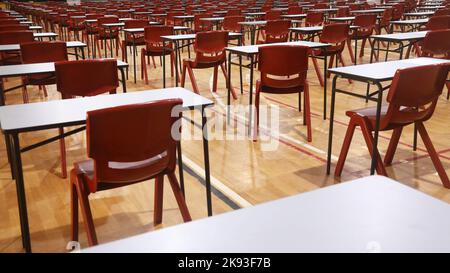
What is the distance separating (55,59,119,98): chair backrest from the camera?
3248 millimetres

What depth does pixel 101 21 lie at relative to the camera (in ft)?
27.4

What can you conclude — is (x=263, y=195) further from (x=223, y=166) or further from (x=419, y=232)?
(x=419, y=232)

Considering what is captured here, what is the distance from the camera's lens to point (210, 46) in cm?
531

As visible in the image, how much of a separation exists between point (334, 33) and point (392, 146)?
8.81ft

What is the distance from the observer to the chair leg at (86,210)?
7.18 ft

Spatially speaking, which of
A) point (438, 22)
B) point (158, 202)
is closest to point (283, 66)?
point (158, 202)

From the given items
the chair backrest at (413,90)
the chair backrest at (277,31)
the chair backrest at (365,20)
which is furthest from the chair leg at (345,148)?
the chair backrest at (365,20)

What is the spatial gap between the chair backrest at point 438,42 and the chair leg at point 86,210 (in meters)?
4.02

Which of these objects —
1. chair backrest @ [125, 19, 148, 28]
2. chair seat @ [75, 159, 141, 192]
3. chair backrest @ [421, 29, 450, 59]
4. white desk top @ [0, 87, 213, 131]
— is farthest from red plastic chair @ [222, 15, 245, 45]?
chair seat @ [75, 159, 141, 192]

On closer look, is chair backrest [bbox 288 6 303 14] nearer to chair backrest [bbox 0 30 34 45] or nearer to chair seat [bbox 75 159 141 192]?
chair backrest [bbox 0 30 34 45]

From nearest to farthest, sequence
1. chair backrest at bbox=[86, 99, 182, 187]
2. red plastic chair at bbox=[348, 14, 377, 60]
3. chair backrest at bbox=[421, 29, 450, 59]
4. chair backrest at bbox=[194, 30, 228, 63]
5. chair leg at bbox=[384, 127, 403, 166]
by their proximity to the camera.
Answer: chair backrest at bbox=[86, 99, 182, 187] < chair leg at bbox=[384, 127, 403, 166] < chair backrest at bbox=[421, 29, 450, 59] < chair backrest at bbox=[194, 30, 228, 63] < red plastic chair at bbox=[348, 14, 377, 60]

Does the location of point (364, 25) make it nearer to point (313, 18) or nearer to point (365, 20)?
point (365, 20)

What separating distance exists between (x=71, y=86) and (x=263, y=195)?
1.54 meters

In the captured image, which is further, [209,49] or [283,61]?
[209,49]
